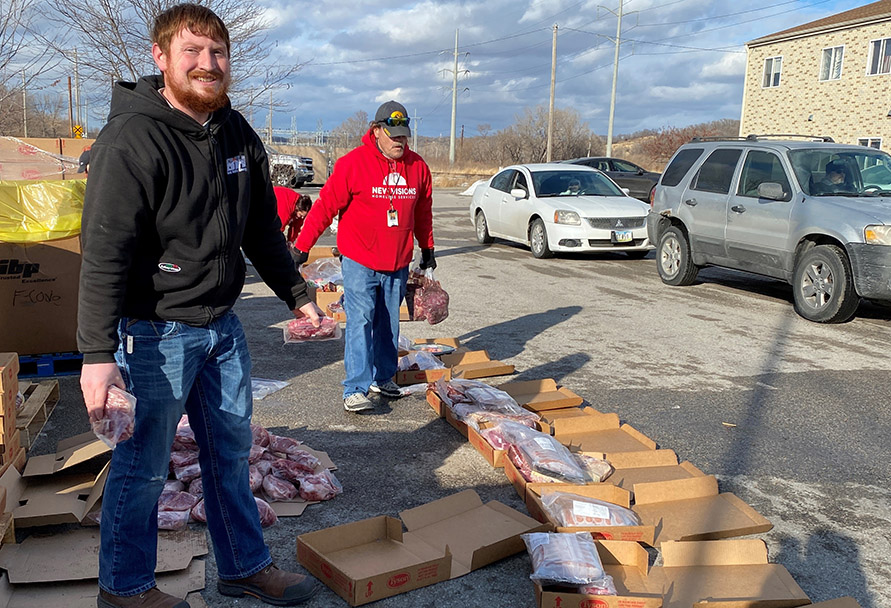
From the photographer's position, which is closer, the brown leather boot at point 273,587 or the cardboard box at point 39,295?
the brown leather boot at point 273,587

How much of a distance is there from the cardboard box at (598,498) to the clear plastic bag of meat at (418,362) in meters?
2.31

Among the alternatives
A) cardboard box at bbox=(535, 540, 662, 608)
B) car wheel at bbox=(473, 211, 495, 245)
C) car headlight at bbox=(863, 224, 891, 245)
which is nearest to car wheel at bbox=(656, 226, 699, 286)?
car headlight at bbox=(863, 224, 891, 245)

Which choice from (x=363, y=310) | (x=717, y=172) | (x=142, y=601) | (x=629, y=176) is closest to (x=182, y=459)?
(x=142, y=601)

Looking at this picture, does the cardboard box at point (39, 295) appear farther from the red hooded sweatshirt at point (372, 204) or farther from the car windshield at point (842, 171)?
the car windshield at point (842, 171)

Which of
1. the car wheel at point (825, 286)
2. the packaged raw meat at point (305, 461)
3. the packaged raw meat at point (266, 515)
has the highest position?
the car wheel at point (825, 286)

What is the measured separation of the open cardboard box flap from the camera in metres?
3.11

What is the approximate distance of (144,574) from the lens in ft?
8.93

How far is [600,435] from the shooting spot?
491cm

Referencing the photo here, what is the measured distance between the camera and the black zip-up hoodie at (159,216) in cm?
238

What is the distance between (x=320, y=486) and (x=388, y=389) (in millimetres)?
1744

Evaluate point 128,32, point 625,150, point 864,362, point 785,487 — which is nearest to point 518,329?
point 864,362

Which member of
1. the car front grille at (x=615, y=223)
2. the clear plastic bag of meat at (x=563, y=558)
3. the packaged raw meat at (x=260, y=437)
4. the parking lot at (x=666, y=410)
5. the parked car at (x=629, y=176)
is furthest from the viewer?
the parked car at (x=629, y=176)

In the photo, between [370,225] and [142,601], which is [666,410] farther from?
[142,601]

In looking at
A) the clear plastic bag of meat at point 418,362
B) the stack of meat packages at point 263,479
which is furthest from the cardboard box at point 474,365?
the stack of meat packages at point 263,479
